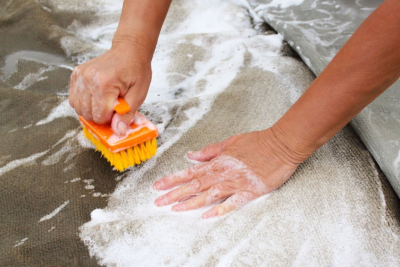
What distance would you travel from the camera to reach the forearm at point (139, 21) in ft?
3.42

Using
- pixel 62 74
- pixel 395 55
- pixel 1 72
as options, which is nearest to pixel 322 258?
pixel 395 55

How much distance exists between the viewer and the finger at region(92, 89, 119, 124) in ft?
3.17

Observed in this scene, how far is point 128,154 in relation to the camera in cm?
106

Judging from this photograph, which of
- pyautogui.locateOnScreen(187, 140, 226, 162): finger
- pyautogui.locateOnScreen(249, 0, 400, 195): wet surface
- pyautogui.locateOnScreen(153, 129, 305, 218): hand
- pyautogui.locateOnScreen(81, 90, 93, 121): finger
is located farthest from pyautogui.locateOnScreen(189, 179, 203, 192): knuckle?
pyautogui.locateOnScreen(249, 0, 400, 195): wet surface

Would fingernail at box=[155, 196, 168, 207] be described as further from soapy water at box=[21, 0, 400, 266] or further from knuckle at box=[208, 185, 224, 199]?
knuckle at box=[208, 185, 224, 199]

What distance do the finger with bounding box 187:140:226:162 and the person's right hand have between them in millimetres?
249

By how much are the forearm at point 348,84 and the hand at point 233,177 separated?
0.05 m

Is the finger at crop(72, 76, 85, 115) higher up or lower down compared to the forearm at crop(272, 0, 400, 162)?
lower down

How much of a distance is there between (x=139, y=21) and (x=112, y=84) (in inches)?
8.8

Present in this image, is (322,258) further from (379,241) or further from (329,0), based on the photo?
(329,0)

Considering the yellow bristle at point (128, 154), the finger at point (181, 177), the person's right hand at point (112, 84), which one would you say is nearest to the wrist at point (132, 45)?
the person's right hand at point (112, 84)

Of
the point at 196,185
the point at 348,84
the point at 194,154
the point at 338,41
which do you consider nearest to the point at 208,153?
the point at 194,154

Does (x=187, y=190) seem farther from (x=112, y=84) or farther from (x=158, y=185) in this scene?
(x=112, y=84)

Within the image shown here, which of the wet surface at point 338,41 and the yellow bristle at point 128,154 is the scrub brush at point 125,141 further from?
the wet surface at point 338,41
